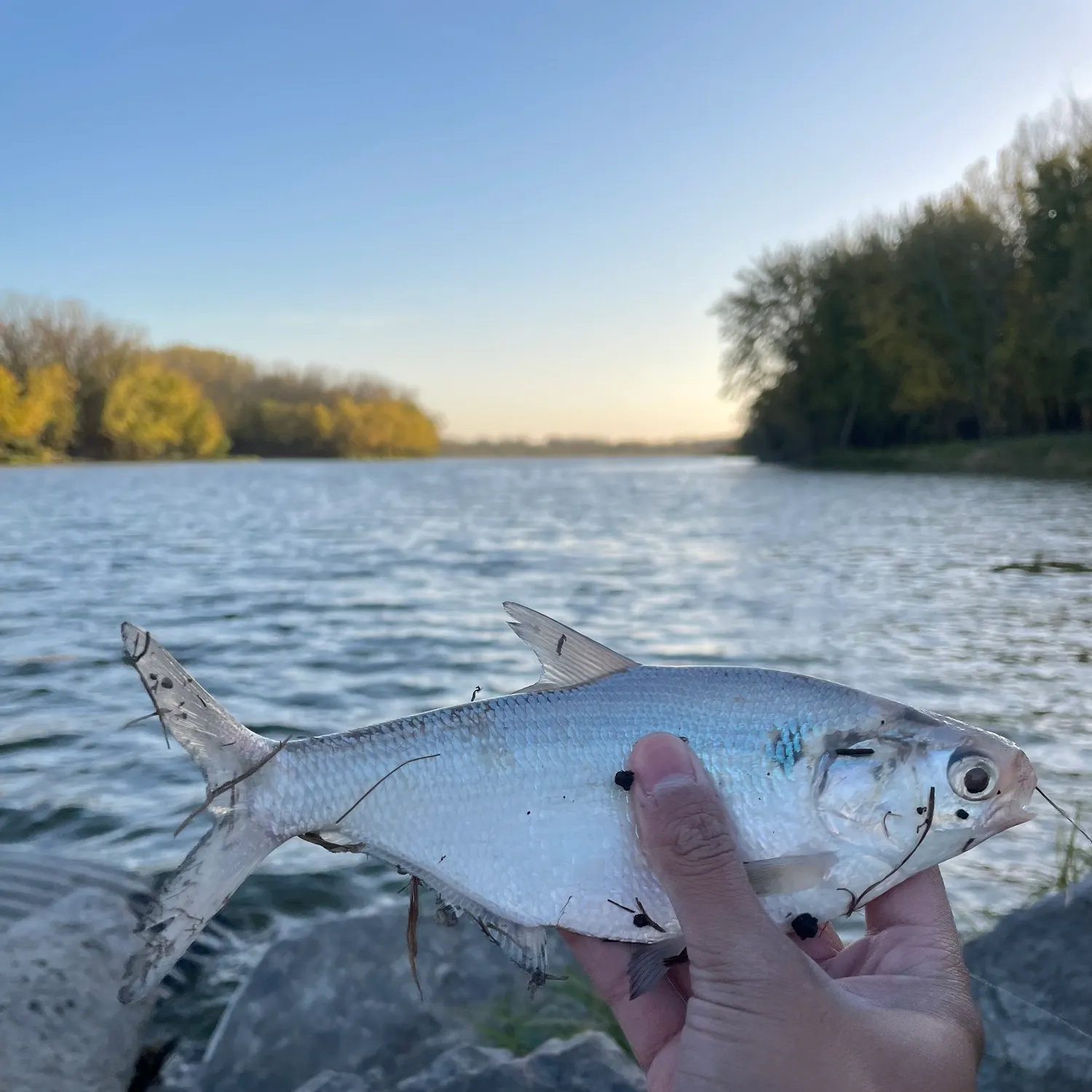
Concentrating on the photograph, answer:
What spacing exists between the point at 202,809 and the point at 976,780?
1.97m

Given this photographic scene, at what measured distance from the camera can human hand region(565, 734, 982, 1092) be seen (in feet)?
6.61

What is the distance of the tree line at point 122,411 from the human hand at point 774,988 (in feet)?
314

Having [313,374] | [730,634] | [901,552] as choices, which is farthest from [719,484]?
[313,374]

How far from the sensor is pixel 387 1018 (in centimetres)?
417

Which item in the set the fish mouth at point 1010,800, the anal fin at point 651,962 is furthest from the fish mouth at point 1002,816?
the anal fin at point 651,962

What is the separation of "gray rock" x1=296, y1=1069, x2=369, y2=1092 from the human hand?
5.97 ft

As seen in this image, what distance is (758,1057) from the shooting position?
203 cm

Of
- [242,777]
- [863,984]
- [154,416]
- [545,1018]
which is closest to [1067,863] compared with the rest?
[545,1018]

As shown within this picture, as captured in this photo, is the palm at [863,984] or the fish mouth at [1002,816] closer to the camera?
the palm at [863,984]

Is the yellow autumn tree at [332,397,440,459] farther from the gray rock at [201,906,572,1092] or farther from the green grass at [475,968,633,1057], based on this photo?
the green grass at [475,968,633,1057]

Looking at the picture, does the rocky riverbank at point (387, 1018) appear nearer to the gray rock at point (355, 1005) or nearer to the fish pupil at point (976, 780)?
the gray rock at point (355, 1005)

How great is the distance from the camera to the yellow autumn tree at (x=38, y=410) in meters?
84.6

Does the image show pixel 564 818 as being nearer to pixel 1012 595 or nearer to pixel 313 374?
pixel 1012 595

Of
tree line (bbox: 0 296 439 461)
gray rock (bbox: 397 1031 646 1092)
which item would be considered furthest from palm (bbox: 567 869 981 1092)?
tree line (bbox: 0 296 439 461)
